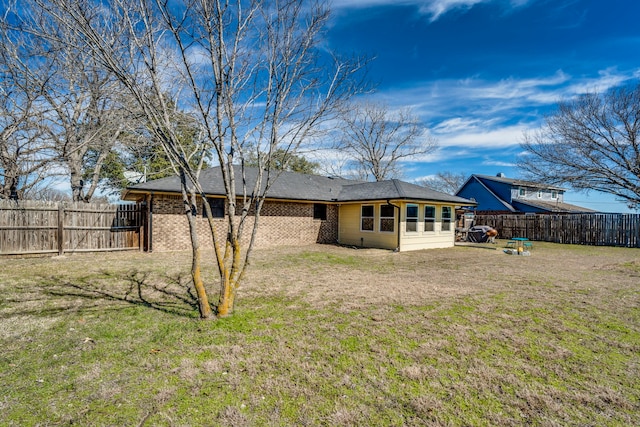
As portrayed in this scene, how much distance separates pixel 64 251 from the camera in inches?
408

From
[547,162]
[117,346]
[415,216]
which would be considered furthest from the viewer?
[547,162]

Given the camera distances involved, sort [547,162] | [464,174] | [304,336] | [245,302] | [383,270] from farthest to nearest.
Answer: [464,174], [547,162], [383,270], [245,302], [304,336]

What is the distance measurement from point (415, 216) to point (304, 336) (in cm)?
1116

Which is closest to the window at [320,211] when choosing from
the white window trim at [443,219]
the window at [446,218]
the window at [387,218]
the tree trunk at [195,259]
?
the window at [387,218]

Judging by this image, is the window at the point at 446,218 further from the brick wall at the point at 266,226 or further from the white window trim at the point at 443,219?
the brick wall at the point at 266,226

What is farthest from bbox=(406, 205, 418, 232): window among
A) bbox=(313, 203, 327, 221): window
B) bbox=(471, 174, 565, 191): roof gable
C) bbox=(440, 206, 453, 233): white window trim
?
bbox=(471, 174, 565, 191): roof gable

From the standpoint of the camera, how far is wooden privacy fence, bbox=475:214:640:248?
52.8 feet

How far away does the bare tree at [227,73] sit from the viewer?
3.74m

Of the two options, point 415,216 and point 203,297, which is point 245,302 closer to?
point 203,297

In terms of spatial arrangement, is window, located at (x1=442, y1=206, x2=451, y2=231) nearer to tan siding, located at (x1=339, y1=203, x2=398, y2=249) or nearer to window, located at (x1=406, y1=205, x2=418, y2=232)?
window, located at (x1=406, y1=205, x2=418, y2=232)

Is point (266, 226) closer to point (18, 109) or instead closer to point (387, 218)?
point (387, 218)

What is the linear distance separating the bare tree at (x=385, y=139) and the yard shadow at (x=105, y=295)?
2097 centimetres

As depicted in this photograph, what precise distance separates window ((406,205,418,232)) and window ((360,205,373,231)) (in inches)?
66.8

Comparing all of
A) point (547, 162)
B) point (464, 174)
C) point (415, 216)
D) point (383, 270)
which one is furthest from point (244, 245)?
point (464, 174)
